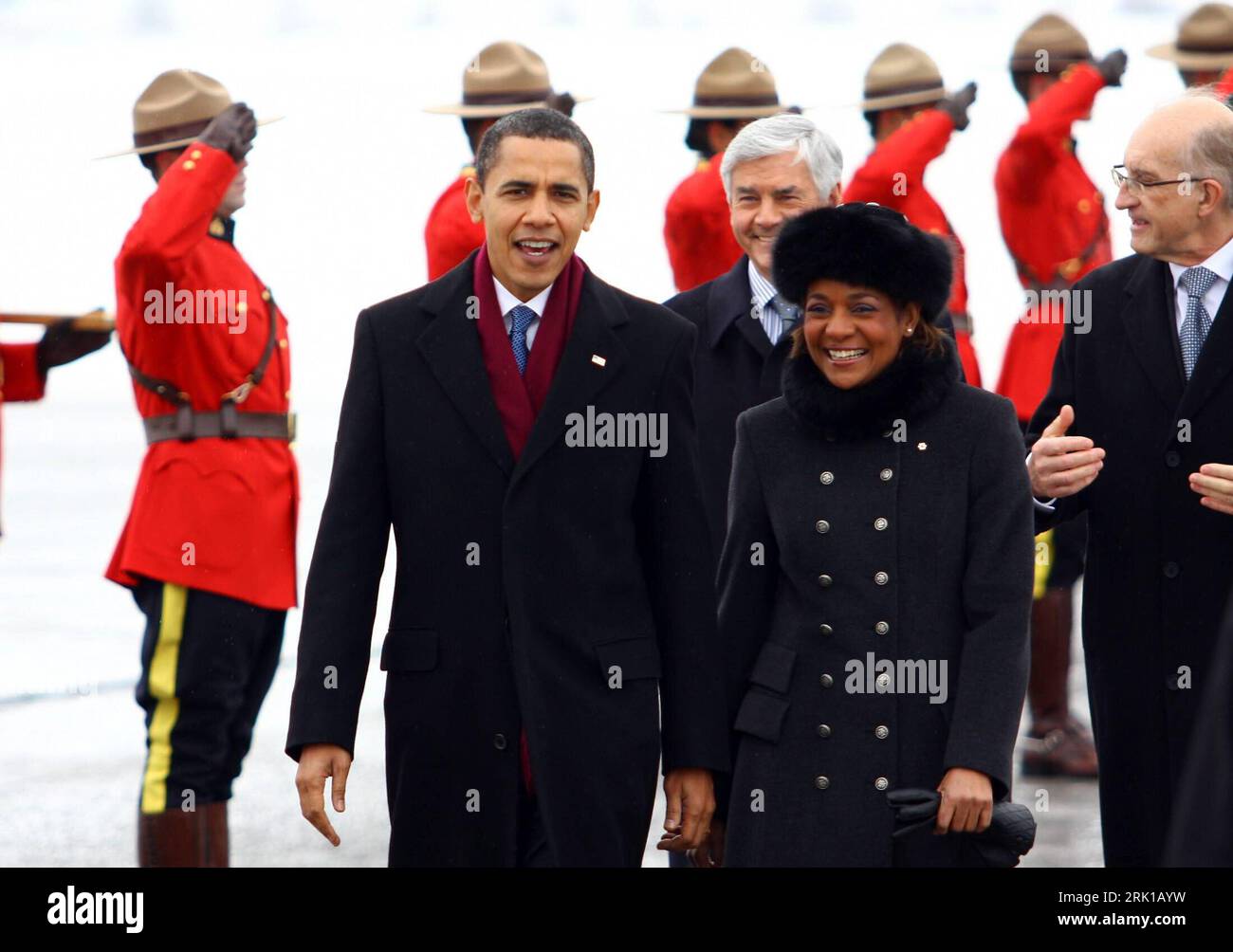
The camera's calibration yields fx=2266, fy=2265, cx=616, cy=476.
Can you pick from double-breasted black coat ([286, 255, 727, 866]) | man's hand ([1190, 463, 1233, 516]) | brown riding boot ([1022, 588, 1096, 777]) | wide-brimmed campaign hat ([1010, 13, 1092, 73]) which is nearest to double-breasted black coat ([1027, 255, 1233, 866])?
man's hand ([1190, 463, 1233, 516])

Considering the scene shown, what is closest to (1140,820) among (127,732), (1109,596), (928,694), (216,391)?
(1109,596)

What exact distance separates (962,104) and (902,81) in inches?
25.7

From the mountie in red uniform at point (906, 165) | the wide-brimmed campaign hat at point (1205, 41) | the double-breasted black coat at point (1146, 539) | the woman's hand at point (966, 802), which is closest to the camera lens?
the woman's hand at point (966, 802)

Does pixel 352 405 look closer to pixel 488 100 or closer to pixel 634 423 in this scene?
pixel 634 423

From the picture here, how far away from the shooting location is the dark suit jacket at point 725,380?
4.45 meters

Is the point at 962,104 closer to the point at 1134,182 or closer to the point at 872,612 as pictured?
the point at 1134,182

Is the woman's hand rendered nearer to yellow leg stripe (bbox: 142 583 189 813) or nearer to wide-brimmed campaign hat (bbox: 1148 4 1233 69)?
yellow leg stripe (bbox: 142 583 189 813)

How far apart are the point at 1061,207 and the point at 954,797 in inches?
147

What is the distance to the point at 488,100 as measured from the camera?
5988 millimetres

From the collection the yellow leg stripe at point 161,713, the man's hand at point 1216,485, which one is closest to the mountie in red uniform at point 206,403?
the yellow leg stripe at point 161,713

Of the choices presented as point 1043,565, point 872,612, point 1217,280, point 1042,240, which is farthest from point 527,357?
point 1042,240

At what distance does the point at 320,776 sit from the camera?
3473 millimetres

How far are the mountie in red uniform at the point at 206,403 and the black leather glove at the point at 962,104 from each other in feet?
6.38

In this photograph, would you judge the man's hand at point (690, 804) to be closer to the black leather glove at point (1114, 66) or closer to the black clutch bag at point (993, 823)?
the black clutch bag at point (993, 823)
